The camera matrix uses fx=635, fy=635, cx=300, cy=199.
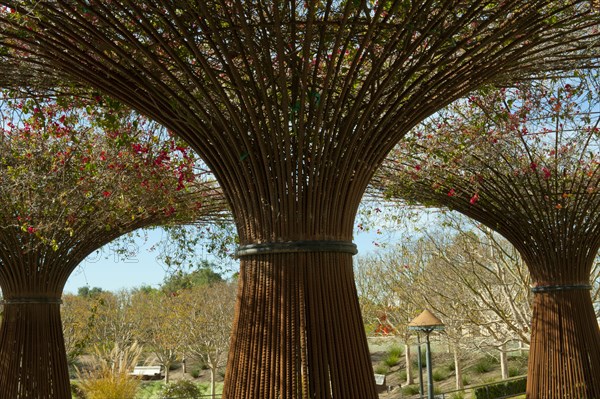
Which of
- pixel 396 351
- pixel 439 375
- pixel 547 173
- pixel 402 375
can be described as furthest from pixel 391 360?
pixel 547 173

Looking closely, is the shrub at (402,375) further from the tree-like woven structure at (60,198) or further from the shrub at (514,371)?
the tree-like woven structure at (60,198)

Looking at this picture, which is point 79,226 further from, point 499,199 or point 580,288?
point 580,288

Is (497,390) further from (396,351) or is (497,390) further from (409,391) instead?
(396,351)

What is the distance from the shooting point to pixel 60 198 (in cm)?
507

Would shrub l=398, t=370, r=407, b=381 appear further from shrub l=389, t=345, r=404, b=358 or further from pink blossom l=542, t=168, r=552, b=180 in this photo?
pink blossom l=542, t=168, r=552, b=180

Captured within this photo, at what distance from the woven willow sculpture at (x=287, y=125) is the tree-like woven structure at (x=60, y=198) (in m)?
1.25

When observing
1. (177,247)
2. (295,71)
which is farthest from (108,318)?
(295,71)

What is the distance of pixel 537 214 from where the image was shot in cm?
686

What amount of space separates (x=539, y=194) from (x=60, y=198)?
4.80m

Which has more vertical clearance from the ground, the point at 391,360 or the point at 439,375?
the point at 391,360

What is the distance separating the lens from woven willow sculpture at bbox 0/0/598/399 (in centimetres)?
297

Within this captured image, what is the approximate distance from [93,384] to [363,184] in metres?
7.35

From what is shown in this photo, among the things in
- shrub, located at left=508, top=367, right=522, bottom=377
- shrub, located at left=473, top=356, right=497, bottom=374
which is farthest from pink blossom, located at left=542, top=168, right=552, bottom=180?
shrub, located at left=473, top=356, right=497, bottom=374

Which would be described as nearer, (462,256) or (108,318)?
(462,256)
